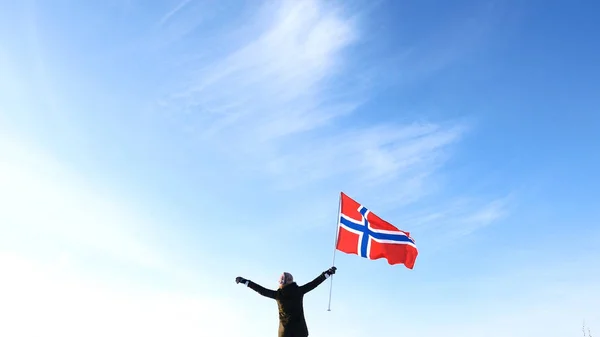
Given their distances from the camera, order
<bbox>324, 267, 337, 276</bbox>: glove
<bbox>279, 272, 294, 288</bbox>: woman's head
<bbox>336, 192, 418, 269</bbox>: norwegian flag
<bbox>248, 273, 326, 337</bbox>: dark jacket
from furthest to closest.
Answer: <bbox>336, 192, 418, 269</bbox>: norwegian flag → <bbox>324, 267, 337, 276</bbox>: glove → <bbox>279, 272, 294, 288</bbox>: woman's head → <bbox>248, 273, 326, 337</bbox>: dark jacket

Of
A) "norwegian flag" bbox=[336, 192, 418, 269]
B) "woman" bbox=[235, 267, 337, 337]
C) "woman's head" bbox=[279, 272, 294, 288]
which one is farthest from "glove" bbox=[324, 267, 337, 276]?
"norwegian flag" bbox=[336, 192, 418, 269]

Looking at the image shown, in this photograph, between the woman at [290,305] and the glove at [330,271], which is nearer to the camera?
the woman at [290,305]

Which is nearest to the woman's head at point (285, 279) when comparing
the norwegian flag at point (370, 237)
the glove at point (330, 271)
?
the glove at point (330, 271)

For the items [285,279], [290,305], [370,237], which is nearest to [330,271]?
[285,279]

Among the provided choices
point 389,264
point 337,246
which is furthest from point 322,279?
point 389,264

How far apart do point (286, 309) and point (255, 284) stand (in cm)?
104

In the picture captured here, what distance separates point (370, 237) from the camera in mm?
18125

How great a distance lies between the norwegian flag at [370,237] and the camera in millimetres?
17766

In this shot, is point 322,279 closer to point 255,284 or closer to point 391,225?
point 255,284

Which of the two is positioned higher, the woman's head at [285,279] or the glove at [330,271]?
the glove at [330,271]

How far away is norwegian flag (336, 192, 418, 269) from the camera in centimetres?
1777

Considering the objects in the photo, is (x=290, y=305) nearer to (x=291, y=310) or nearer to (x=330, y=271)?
(x=291, y=310)

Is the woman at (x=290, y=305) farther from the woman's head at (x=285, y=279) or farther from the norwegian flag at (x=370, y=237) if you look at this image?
the norwegian flag at (x=370, y=237)

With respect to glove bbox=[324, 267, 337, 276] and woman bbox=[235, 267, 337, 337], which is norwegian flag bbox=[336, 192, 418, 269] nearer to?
glove bbox=[324, 267, 337, 276]
